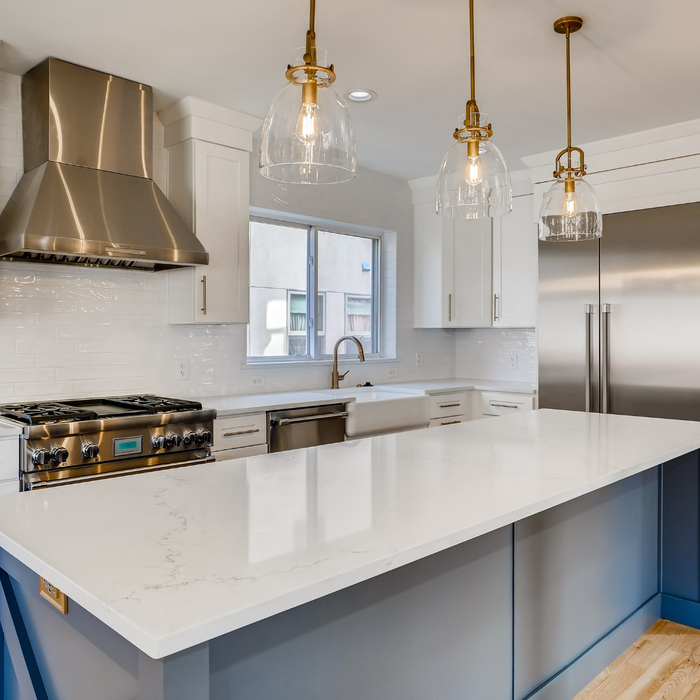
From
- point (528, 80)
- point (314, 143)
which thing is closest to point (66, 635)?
point (314, 143)

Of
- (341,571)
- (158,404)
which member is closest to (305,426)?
(158,404)

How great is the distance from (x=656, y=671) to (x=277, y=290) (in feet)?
10.1

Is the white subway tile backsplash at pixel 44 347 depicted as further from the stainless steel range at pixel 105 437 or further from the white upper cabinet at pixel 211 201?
the white upper cabinet at pixel 211 201

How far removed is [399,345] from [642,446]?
3067 millimetres

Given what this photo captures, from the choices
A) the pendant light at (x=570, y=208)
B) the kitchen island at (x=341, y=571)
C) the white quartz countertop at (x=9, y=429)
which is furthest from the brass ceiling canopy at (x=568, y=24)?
the white quartz countertop at (x=9, y=429)

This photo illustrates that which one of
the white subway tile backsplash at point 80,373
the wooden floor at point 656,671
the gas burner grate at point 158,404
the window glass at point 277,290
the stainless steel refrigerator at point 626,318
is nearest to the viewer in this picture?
the wooden floor at point 656,671

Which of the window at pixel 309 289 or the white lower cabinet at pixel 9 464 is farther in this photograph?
the window at pixel 309 289

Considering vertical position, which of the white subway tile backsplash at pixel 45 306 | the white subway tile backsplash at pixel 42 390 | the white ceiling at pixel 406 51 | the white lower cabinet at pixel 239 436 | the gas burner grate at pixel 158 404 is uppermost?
the white ceiling at pixel 406 51

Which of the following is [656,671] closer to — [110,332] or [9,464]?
[9,464]

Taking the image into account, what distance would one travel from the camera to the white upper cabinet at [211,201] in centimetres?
338

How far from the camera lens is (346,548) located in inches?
43.7

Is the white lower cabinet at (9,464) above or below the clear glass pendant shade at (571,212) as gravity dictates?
below

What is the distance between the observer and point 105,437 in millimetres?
2662

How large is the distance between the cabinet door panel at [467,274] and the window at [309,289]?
0.58 meters
